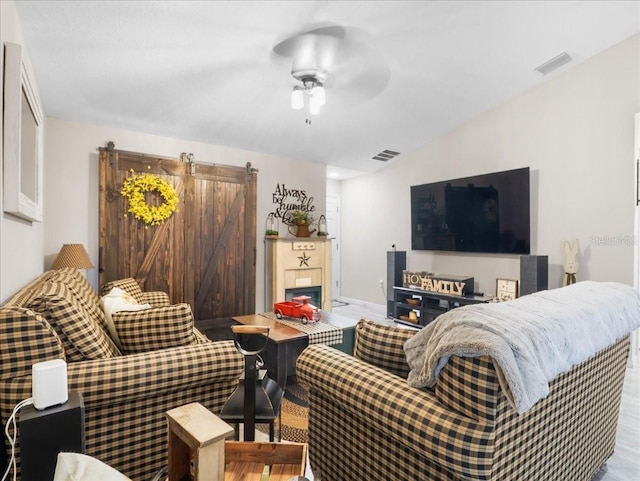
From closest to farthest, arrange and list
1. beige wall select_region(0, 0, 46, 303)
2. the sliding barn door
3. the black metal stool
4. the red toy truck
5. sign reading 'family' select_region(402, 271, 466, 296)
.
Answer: the black metal stool < beige wall select_region(0, 0, 46, 303) < the red toy truck < the sliding barn door < sign reading 'family' select_region(402, 271, 466, 296)

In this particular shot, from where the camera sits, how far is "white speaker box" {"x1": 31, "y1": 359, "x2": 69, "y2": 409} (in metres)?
0.89

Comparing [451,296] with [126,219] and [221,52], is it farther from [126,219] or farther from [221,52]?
[126,219]

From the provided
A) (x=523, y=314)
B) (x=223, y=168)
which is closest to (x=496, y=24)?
(x=523, y=314)

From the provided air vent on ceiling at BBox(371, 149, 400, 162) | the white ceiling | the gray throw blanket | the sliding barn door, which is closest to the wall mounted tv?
air vent on ceiling at BBox(371, 149, 400, 162)

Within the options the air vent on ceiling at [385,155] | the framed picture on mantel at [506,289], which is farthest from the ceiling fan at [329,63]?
the framed picture on mantel at [506,289]

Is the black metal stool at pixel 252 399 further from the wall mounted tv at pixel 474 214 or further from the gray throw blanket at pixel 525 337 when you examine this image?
the wall mounted tv at pixel 474 214

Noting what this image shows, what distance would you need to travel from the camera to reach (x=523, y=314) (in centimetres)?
129

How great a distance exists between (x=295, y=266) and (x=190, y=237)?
55.1 inches

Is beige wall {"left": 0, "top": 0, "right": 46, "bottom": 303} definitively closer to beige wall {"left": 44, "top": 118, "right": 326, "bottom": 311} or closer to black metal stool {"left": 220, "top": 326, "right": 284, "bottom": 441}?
beige wall {"left": 44, "top": 118, "right": 326, "bottom": 311}

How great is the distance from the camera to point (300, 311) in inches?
122

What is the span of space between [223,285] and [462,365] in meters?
3.77

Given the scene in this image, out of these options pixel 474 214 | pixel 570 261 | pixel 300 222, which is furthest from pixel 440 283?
pixel 300 222

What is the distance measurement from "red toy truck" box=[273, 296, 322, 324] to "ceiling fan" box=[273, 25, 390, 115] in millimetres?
1630

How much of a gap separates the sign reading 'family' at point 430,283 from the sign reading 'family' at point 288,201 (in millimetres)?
1703
